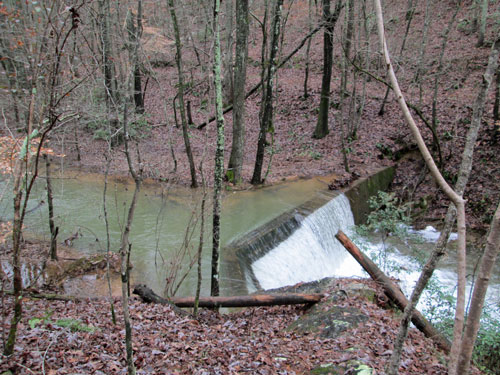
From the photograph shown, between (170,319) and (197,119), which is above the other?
(197,119)

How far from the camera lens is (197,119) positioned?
1998 cm

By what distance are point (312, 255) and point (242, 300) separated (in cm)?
428

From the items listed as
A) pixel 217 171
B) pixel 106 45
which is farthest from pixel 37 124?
pixel 106 45

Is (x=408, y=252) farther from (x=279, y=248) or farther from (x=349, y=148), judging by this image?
(x=349, y=148)

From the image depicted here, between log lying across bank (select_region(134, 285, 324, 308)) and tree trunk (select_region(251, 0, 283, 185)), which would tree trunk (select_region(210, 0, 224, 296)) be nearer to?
log lying across bank (select_region(134, 285, 324, 308))

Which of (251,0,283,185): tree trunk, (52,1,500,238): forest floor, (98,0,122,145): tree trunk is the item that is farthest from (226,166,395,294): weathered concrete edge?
(98,0,122,145): tree trunk

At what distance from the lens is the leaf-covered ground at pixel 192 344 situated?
3.85m

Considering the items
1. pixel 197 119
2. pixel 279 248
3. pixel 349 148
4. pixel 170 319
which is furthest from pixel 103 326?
pixel 197 119

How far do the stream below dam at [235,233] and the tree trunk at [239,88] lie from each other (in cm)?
121

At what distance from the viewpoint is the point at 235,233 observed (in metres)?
9.23

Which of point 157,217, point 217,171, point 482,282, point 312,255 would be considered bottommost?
point 312,255

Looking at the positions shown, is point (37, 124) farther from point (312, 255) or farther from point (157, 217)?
point (312, 255)

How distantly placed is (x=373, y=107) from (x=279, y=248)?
1232 cm

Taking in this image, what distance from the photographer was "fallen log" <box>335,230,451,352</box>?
545cm
